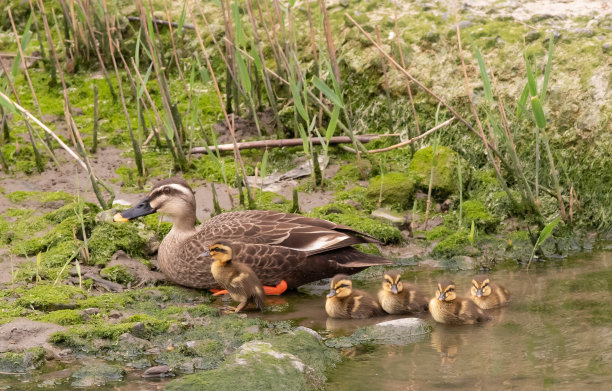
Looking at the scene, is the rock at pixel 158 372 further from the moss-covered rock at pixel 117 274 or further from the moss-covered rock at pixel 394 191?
the moss-covered rock at pixel 394 191

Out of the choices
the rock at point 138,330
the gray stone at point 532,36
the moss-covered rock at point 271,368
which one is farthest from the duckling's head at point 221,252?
the gray stone at point 532,36

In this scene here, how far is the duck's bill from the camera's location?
7.66 m

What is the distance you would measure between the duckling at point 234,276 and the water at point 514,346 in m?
0.22

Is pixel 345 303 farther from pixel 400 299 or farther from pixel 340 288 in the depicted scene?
pixel 400 299

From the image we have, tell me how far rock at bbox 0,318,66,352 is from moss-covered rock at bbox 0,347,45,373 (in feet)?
0.39

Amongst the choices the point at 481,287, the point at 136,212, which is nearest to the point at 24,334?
the point at 136,212

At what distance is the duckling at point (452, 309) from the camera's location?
629 centimetres

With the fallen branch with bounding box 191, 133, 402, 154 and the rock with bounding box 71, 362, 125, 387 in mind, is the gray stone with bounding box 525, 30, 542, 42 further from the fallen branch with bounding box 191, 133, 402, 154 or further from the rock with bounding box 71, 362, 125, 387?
the rock with bounding box 71, 362, 125, 387

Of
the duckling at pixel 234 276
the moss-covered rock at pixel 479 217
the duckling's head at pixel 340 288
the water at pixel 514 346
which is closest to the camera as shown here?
the water at pixel 514 346

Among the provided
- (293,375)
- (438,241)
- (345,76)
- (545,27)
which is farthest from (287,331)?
→ (545,27)

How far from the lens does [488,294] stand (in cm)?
662

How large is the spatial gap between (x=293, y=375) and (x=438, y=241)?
3.27 metres

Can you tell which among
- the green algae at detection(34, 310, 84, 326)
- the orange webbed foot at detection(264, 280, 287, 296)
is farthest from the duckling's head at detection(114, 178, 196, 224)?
the green algae at detection(34, 310, 84, 326)

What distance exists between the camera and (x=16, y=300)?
6324 millimetres
